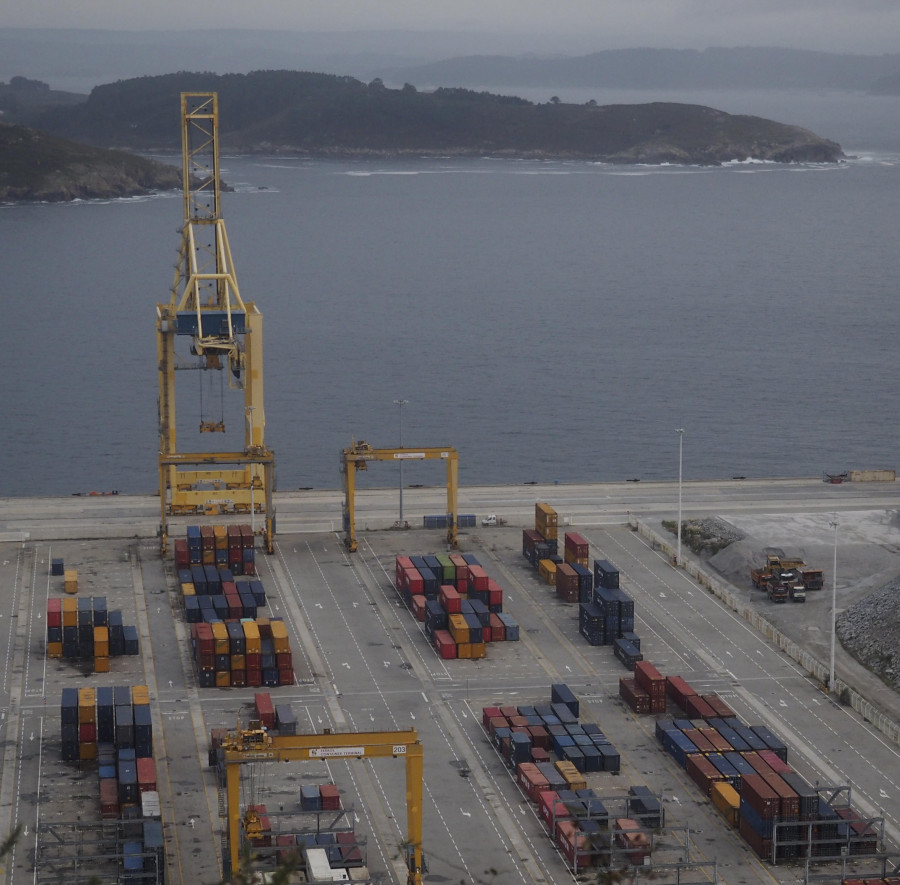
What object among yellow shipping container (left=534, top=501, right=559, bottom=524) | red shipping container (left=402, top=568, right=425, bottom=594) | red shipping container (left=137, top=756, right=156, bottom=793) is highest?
yellow shipping container (left=534, top=501, right=559, bottom=524)

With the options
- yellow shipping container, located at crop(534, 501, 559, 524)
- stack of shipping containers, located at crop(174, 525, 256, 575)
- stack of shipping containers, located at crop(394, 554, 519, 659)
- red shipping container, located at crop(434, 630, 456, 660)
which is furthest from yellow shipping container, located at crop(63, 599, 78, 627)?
yellow shipping container, located at crop(534, 501, 559, 524)

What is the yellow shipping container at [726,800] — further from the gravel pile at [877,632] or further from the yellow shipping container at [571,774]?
the gravel pile at [877,632]

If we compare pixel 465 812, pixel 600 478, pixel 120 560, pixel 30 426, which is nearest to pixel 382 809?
pixel 465 812

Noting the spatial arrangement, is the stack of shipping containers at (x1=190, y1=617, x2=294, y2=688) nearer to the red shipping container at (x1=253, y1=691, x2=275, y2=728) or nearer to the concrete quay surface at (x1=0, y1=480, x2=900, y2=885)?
the concrete quay surface at (x1=0, y1=480, x2=900, y2=885)

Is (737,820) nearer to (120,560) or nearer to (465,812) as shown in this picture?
(465,812)

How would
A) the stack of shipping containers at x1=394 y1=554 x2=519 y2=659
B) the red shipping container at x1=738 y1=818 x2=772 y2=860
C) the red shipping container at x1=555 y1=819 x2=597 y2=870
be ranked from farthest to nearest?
1. the stack of shipping containers at x1=394 y1=554 x2=519 y2=659
2. the red shipping container at x1=738 y1=818 x2=772 y2=860
3. the red shipping container at x1=555 y1=819 x2=597 y2=870

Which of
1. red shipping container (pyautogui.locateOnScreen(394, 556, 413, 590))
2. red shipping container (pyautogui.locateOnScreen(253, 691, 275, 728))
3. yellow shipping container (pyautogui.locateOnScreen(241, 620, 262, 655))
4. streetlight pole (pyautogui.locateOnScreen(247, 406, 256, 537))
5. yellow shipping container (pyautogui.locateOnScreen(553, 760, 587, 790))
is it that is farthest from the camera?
streetlight pole (pyautogui.locateOnScreen(247, 406, 256, 537))

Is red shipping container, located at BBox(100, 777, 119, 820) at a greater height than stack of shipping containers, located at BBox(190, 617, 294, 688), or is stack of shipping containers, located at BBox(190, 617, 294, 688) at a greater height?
stack of shipping containers, located at BBox(190, 617, 294, 688)

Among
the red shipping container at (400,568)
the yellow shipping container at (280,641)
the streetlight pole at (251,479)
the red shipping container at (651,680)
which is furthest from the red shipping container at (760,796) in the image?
the streetlight pole at (251,479)
